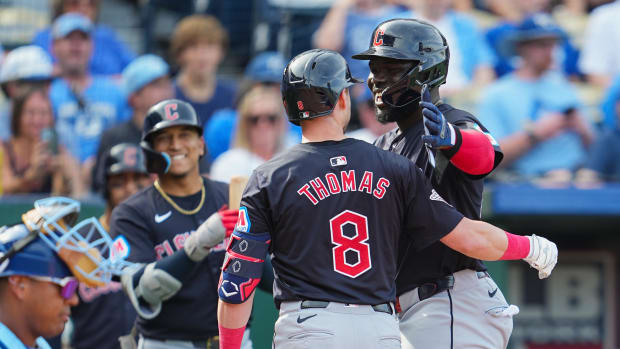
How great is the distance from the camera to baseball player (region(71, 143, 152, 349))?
211 inches

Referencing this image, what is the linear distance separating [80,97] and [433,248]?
4.36 meters

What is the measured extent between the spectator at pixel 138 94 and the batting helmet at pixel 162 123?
2066 mm

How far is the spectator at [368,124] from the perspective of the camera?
6962mm

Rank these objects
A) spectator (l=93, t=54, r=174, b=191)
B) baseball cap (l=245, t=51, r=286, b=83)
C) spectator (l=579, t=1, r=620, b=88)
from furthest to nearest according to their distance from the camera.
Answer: spectator (l=579, t=1, r=620, b=88)
baseball cap (l=245, t=51, r=286, b=83)
spectator (l=93, t=54, r=174, b=191)

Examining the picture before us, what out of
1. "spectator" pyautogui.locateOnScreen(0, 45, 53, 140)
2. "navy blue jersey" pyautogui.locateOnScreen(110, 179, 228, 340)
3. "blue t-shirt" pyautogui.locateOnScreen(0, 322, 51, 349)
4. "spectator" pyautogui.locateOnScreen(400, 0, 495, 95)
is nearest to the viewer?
"blue t-shirt" pyautogui.locateOnScreen(0, 322, 51, 349)

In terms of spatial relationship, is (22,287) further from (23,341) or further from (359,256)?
(359,256)

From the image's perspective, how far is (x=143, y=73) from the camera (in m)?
7.04

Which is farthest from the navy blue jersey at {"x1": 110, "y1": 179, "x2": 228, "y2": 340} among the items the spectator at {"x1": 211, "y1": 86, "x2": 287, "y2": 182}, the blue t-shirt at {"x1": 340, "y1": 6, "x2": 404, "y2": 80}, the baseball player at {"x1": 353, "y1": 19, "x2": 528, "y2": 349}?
the blue t-shirt at {"x1": 340, "y1": 6, "x2": 404, "y2": 80}

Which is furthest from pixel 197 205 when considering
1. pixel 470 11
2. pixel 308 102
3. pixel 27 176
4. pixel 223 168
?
pixel 470 11

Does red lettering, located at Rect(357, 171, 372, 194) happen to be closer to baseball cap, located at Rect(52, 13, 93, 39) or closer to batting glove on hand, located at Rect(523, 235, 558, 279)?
batting glove on hand, located at Rect(523, 235, 558, 279)

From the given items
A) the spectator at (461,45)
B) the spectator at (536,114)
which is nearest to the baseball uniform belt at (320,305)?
the spectator at (536,114)

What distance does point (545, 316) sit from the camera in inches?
288

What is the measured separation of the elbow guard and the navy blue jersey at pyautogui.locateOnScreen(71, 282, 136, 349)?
212 cm

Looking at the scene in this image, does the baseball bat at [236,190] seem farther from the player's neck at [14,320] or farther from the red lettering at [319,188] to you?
the player's neck at [14,320]
